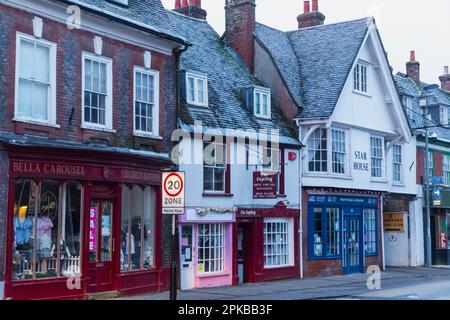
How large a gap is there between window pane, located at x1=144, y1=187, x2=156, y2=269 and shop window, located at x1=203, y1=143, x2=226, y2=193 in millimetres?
2592

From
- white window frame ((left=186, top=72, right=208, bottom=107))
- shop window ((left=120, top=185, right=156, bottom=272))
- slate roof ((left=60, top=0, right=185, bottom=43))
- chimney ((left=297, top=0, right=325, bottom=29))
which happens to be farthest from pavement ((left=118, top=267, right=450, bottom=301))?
chimney ((left=297, top=0, right=325, bottom=29))

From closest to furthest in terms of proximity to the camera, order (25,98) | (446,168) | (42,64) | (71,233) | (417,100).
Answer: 1. (25,98)
2. (42,64)
3. (71,233)
4. (446,168)
5. (417,100)

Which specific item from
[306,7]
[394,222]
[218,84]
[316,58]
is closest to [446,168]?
[394,222]

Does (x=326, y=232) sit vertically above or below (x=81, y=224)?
below

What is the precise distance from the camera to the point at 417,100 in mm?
34719

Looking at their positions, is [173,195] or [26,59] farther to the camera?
[26,59]

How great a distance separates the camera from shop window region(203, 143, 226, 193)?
19.9 m

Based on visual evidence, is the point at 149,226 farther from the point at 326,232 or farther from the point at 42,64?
the point at 326,232

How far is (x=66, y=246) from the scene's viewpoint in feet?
49.0

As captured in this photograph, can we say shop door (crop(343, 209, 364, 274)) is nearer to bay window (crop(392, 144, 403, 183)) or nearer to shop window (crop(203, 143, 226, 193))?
bay window (crop(392, 144, 403, 183))

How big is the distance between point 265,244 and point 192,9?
10923 millimetres

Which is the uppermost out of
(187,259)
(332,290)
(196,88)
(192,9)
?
(192,9)
